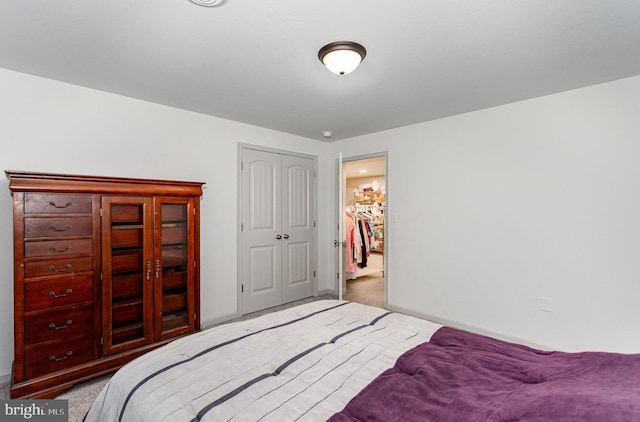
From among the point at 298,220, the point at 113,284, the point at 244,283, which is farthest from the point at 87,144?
the point at 298,220

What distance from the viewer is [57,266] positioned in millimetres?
2174

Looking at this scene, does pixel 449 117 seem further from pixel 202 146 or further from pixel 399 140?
pixel 202 146

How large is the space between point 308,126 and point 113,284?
2691 millimetres

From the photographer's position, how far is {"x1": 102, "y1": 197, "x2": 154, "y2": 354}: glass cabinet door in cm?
237

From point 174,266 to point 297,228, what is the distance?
1947mm

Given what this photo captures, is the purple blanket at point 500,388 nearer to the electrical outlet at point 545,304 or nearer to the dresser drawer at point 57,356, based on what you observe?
the electrical outlet at point 545,304

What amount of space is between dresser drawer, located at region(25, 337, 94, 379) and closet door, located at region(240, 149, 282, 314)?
1.71 m

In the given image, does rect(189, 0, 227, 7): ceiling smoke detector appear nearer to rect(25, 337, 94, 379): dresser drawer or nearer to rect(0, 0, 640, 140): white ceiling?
rect(0, 0, 640, 140): white ceiling

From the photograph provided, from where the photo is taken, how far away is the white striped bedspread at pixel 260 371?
1024 mm

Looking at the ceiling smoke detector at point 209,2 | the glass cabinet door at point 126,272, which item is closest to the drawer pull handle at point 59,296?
the glass cabinet door at point 126,272

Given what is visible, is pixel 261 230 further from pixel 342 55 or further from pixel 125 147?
pixel 342 55

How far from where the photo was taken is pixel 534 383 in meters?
1.13

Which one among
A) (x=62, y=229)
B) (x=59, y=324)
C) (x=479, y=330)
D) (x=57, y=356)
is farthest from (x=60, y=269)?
(x=479, y=330)

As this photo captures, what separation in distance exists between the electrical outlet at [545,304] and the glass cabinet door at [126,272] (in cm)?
352
